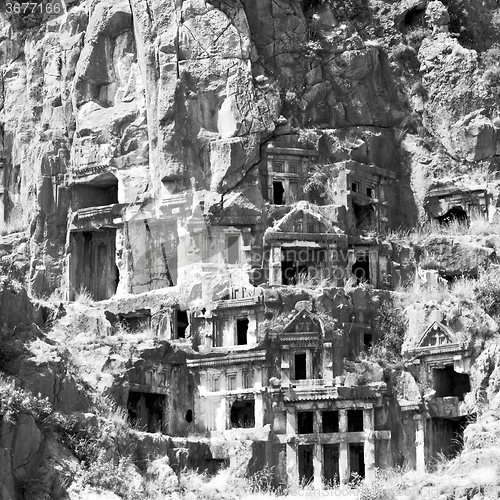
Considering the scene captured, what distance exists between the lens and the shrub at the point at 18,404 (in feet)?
186

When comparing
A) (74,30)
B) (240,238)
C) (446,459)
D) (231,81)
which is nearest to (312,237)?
(240,238)

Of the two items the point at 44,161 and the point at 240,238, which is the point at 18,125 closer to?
the point at 44,161

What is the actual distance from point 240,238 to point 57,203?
435 inches

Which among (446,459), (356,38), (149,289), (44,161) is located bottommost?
(446,459)

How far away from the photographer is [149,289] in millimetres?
79312

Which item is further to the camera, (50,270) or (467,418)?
(50,270)

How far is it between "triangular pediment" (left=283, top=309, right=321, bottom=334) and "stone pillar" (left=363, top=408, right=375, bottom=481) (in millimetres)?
4932

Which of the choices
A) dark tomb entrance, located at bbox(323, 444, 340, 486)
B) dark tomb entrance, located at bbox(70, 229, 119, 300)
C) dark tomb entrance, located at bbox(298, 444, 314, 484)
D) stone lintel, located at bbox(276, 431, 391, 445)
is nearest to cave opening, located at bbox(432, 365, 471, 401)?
stone lintel, located at bbox(276, 431, 391, 445)

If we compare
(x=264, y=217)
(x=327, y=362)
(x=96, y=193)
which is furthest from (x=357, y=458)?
(x=96, y=193)

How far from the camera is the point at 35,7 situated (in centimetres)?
8756

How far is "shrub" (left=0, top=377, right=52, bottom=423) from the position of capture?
56844 millimetres

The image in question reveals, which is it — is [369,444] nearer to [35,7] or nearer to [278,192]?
[278,192]

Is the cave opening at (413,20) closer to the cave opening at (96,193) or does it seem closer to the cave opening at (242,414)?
the cave opening at (96,193)

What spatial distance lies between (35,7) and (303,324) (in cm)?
2761
